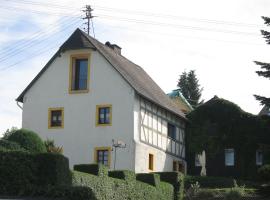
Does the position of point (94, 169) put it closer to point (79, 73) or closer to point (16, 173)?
point (16, 173)

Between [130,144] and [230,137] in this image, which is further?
[230,137]

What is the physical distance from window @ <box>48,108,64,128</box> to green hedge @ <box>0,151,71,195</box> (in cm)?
1698

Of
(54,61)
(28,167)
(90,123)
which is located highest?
(54,61)

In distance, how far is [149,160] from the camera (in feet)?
154

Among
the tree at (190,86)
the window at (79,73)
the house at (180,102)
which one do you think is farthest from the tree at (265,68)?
the tree at (190,86)

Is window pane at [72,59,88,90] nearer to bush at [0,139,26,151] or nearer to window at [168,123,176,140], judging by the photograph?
window at [168,123,176,140]

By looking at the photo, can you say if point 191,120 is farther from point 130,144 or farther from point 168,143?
point 130,144

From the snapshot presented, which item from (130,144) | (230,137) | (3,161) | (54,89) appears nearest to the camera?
(3,161)

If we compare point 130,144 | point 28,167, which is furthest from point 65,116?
point 28,167

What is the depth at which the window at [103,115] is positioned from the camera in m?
46.0

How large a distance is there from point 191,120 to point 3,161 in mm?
25434

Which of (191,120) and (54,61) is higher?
(54,61)

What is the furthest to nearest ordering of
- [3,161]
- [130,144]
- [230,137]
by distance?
1. [230,137]
2. [130,144]
3. [3,161]

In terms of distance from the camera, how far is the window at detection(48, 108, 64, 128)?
47312mm
